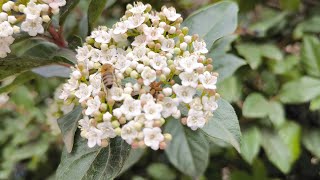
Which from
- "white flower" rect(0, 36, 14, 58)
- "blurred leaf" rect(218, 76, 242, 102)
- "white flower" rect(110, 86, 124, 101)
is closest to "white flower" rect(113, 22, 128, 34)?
"white flower" rect(110, 86, 124, 101)

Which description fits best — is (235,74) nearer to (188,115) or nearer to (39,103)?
(188,115)

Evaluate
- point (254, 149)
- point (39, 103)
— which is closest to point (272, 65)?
point (254, 149)

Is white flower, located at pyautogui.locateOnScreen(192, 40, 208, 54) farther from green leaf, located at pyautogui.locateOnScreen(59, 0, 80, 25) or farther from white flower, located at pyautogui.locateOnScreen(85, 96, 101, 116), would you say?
green leaf, located at pyautogui.locateOnScreen(59, 0, 80, 25)

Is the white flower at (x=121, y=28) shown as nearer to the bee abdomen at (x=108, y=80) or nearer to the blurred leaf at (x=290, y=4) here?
the bee abdomen at (x=108, y=80)

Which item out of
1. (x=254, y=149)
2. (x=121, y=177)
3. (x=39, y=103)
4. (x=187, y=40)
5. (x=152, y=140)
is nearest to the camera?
(x=152, y=140)

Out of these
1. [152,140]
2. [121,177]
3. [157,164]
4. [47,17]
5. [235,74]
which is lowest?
[121,177]
